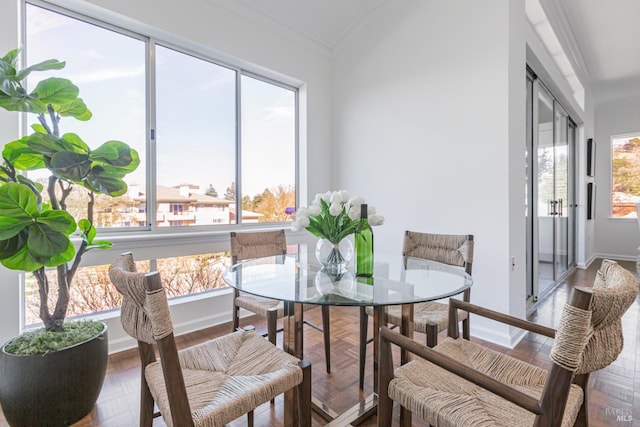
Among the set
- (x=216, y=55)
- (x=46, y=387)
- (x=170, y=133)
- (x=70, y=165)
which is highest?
(x=216, y=55)

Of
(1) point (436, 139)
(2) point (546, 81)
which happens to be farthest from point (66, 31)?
(2) point (546, 81)

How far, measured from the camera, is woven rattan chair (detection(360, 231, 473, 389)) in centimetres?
166

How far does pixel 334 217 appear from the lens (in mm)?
1570

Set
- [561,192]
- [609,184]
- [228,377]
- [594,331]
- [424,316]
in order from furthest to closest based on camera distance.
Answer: [609,184] < [561,192] < [424,316] < [228,377] < [594,331]

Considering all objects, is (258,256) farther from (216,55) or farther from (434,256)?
(216,55)

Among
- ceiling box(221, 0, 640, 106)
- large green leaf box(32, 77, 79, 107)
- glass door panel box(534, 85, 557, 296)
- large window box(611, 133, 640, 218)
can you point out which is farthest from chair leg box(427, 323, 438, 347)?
large window box(611, 133, 640, 218)

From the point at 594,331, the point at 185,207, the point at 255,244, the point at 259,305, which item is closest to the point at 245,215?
the point at 185,207

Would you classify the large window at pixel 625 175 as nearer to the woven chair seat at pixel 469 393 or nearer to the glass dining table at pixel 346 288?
the glass dining table at pixel 346 288

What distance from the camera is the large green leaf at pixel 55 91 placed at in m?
1.50

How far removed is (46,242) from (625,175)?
8.12m

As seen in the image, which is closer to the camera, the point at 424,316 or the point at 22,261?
the point at 22,261

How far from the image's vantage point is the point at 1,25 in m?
1.79

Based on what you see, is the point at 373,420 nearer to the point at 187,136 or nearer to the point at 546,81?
the point at 187,136

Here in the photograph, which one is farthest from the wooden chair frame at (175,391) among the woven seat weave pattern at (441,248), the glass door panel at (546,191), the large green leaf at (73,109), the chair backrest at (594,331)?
the glass door panel at (546,191)
